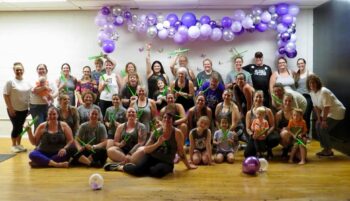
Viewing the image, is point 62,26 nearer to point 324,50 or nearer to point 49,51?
point 49,51

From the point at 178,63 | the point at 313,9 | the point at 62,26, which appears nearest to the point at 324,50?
the point at 313,9

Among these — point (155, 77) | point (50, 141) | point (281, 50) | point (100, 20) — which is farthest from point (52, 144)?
point (281, 50)

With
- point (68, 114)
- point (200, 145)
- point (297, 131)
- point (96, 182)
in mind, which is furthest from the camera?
point (68, 114)

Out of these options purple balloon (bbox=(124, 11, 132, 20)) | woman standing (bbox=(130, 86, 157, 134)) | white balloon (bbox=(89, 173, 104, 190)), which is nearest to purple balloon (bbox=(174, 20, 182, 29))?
purple balloon (bbox=(124, 11, 132, 20))

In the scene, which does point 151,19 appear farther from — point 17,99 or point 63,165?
point 63,165

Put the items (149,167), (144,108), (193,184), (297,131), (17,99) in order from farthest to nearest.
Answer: (17,99) < (144,108) < (297,131) < (149,167) < (193,184)

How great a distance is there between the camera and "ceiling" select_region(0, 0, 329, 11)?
23.1ft

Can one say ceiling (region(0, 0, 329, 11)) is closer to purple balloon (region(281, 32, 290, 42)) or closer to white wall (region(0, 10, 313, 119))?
white wall (region(0, 10, 313, 119))

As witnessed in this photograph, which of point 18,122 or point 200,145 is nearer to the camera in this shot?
point 200,145

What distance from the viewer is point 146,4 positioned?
728 centimetres

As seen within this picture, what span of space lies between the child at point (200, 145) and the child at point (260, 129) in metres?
0.75

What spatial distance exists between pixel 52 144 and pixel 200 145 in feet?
6.55

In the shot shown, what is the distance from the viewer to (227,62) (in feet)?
25.5

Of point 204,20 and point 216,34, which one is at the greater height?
point 204,20
